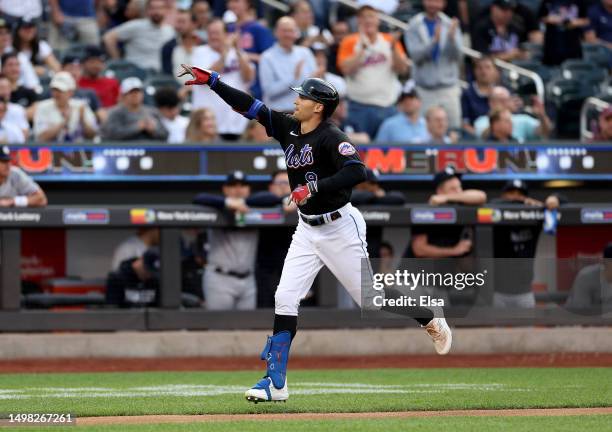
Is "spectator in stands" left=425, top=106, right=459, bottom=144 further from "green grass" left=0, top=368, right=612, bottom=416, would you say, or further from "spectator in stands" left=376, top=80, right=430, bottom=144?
"green grass" left=0, top=368, right=612, bottom=416

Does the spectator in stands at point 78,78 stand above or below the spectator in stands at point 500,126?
above

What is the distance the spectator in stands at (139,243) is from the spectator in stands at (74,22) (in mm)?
4534

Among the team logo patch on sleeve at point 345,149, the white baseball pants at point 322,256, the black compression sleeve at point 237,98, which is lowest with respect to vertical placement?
the white baseball pants at point 322,256

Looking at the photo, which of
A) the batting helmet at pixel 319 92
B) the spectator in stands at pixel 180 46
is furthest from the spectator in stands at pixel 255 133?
the batting helmet at pixel 319 92

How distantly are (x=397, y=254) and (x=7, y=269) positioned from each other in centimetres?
367

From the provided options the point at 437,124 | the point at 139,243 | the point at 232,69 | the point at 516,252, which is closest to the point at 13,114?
the point at 139,243

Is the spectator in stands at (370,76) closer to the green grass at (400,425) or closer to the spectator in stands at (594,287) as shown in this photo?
the spectator in stands at (594,287)

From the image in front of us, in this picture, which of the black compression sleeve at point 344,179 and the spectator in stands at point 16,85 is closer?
the black compression sleeve at point 344,179

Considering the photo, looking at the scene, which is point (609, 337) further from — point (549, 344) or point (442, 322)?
point (442, 322)

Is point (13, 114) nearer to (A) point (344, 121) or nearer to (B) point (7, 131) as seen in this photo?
(B) point (7, 131)

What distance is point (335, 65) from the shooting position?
15273mm

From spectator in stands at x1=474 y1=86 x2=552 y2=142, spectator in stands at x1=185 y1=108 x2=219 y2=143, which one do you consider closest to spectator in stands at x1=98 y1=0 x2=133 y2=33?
spectator in stands at x1=185 y1=108 x2=219 y2=143

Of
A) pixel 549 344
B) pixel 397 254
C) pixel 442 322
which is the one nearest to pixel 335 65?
pixel 397 254

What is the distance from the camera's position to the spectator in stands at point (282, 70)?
45.3 feet
